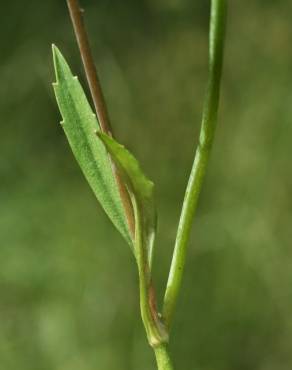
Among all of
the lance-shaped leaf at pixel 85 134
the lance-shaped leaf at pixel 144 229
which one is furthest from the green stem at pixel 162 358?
the lance-shaped leaf at pixel 85 134

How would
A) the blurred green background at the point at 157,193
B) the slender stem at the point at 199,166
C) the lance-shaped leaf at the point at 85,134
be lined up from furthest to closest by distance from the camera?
the blurred green background at the point at 157,193, the lance-shaped leaf at the point at 85,134, the slender stem at the point at 199,166

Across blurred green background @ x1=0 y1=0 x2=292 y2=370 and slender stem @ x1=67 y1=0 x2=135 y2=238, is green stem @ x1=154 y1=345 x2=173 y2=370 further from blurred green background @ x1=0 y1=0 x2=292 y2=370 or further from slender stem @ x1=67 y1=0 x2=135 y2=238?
blurred green background @ x1=0 y1=0 x2=292 y2=370

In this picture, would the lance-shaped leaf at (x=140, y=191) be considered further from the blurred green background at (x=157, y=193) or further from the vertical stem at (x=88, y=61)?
the blurred green background at (x=157, y=193)

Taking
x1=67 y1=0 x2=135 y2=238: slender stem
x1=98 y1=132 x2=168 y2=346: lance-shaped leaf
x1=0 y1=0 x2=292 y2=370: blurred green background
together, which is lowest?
x1=0 y1=0 x2=292 y2=370: blurred green background

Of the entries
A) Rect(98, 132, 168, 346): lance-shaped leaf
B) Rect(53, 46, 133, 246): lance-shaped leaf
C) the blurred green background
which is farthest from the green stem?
the blurred green background

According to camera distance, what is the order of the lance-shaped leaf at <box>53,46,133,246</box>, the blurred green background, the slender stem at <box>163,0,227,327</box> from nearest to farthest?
the slender stem at <box>163,0,227,327</box> → the lance-shaped leaf at <box>53,46,133,246</box> → the blurred green background

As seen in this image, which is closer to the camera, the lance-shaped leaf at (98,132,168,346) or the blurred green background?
the lance-shaped leaf at (98,132,168,346)
